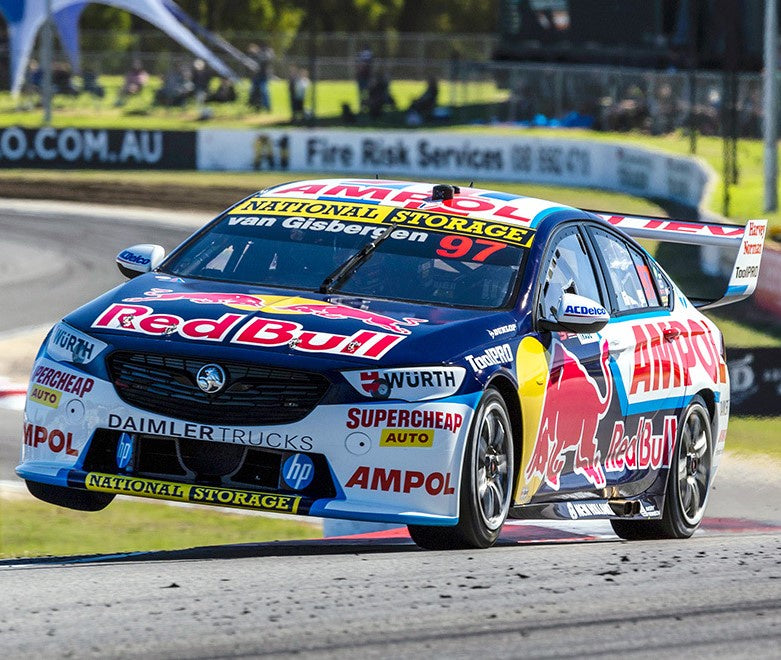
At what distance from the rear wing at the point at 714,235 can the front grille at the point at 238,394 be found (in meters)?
2.95

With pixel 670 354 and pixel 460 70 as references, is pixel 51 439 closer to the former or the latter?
pixel 670 354

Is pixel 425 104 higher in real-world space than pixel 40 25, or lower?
lower

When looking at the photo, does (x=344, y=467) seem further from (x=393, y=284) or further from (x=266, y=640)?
(x=266, y=640)

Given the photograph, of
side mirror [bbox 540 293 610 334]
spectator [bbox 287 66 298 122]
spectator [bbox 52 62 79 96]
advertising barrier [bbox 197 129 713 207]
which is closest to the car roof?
side mirror [bbox 540 293 610 334]

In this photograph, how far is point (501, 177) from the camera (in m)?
38.9

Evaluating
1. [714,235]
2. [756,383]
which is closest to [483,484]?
[714,235]

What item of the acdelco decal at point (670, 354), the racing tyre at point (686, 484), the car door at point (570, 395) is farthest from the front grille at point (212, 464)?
the racing tyre at point (686, 484)

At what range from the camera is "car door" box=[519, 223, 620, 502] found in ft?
22.9

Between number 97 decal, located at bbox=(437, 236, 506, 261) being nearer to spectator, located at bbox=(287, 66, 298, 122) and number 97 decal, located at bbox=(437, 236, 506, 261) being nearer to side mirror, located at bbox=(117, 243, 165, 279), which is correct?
side mirror, located at bbox=(117, 243, 165, 279)

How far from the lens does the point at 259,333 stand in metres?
6.34

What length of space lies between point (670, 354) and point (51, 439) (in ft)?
10.4

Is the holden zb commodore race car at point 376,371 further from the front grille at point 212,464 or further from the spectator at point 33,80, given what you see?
the spectator at point 33,80

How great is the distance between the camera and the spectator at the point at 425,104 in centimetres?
4688

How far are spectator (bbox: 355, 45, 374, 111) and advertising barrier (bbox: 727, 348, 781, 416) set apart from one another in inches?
1281
